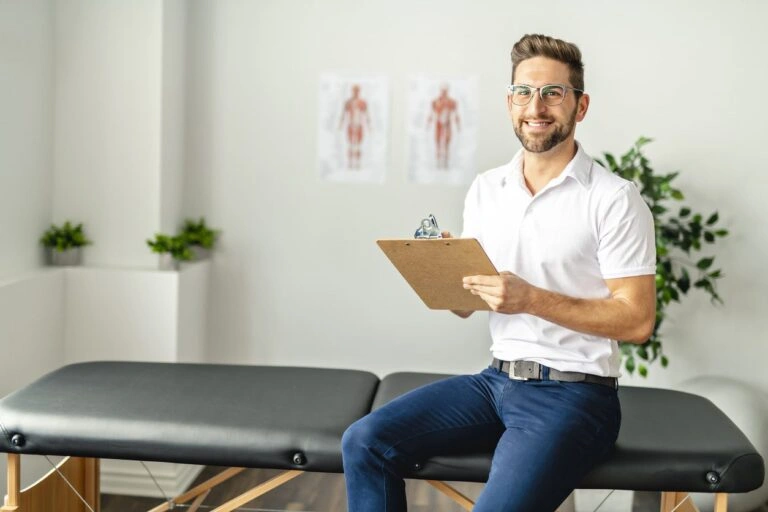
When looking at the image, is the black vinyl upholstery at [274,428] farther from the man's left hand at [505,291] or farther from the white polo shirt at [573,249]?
the man's left hand at [505,291]

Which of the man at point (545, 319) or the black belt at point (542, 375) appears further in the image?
the black belt at point (542, 375)

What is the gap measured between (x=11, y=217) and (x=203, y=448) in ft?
5.00

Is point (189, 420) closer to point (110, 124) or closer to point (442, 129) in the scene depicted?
point (110, 124)

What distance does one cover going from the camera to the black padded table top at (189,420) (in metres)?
1.99

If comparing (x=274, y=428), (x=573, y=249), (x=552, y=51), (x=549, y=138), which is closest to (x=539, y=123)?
(x=549, y=138)

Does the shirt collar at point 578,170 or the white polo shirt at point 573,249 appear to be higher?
the shirt collar at point 578,170

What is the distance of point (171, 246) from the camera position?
3.35 meters

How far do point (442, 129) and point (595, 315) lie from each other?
1864 millimetres

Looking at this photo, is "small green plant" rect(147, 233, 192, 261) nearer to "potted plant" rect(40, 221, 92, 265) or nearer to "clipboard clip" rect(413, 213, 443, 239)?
"potted plant" rect(40, 221, 92, 265)

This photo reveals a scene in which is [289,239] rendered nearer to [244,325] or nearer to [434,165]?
[244,325]

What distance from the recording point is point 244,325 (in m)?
3.76

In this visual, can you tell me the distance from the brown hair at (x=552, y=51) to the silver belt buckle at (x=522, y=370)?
633mm

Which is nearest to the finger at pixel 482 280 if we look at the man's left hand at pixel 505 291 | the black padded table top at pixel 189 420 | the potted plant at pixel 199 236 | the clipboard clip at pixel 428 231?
the man's left hand at pixel 505 291

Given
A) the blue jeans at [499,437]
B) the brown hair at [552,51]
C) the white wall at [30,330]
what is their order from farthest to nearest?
the white wall at [30,330]
the brown hair at [552,51]
the blue jeans at [499,437]
